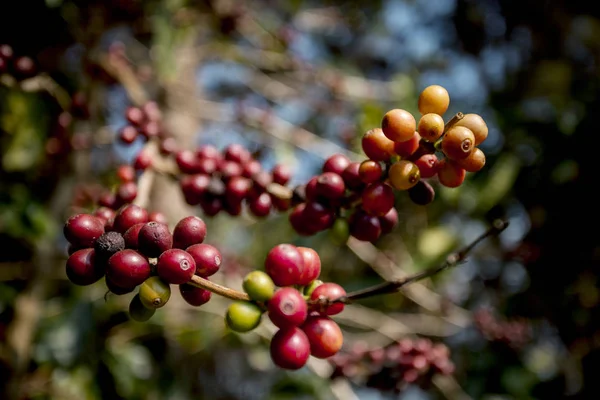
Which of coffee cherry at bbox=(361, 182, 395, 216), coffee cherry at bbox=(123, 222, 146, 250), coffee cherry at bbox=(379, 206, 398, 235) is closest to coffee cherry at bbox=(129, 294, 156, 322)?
coffee cherry at bbox=(123, 222, 146, 250)

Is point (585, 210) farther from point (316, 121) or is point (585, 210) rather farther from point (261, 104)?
point (261, 104)

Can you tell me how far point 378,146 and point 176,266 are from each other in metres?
0.55

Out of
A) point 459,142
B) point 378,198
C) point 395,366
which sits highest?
point 459,142

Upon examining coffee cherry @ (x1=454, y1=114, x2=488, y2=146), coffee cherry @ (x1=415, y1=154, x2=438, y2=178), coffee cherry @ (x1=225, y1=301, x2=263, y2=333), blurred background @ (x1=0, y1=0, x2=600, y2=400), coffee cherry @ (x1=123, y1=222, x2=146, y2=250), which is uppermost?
coffee cherry @ (x1=454, y1=114, x2=488, y2=146)

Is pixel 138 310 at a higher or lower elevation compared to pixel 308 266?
lower

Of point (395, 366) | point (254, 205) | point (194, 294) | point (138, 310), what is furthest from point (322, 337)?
point (395, 366)

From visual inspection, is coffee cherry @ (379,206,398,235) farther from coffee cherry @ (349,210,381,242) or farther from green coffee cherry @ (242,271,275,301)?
green coffee cherry @ (242,271,275,301)

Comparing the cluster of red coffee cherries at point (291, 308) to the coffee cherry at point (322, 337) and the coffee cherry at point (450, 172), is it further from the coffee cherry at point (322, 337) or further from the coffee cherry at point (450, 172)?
the coffee cherry at point (450, 172)

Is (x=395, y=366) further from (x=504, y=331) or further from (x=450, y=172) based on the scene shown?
(x=504, y=331)

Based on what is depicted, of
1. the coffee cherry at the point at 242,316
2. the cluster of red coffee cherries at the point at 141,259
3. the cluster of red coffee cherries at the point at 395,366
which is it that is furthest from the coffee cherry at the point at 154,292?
the cluster of red coffee cherries at the point at 395,366

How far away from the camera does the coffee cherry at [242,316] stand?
918 millimetres

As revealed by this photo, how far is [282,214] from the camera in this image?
1.96 metres

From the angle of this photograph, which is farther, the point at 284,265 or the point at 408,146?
the point at 408,146

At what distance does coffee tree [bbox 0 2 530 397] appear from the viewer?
89 cm
